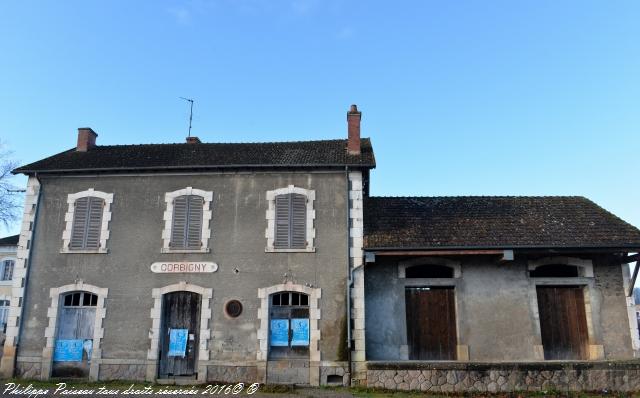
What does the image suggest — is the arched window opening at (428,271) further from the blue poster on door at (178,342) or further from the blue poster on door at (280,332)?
the blue poster on door at (178,342)

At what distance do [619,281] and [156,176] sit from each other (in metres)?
12.2

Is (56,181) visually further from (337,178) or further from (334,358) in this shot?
(334,358)

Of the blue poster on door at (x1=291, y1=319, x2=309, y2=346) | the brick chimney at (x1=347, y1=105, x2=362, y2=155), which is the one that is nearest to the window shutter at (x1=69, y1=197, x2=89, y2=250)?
the blue poster on door at (x1=291, y1=319, x2=309, y2=346)

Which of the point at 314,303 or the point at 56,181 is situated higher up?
the point at 56,181

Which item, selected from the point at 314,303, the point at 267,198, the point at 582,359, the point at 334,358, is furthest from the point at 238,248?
the point at 582,359

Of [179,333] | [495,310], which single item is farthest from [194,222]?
[495,310]

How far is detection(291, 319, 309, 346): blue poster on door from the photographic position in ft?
39.1

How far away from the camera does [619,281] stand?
12.7 metres

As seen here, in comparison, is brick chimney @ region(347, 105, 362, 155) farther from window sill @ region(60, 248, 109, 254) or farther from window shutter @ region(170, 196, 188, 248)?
window sill @ region(60, 248, 109, 254)

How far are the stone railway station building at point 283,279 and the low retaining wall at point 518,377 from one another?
1.82ft

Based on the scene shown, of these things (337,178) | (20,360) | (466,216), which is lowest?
(20,360)

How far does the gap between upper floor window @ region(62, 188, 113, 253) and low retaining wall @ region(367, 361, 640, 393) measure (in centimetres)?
811

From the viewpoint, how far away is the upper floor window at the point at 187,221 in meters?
12.6

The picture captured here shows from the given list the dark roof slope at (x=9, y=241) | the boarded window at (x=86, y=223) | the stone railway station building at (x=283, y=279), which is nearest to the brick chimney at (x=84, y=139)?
the stone railway station building at (x=283, y=279)
